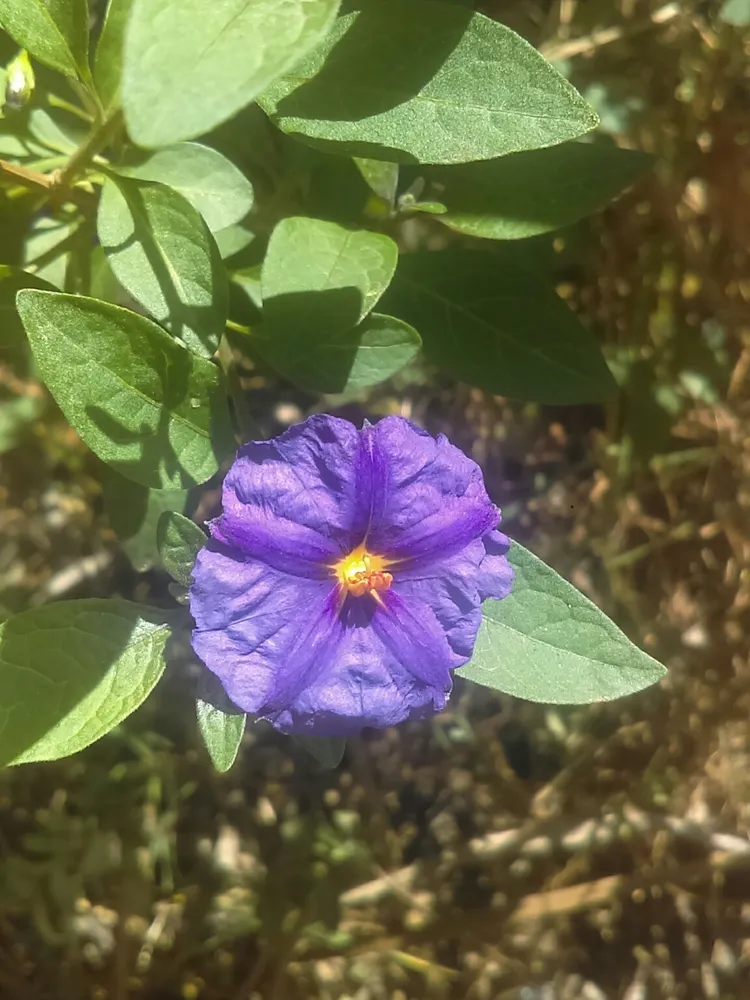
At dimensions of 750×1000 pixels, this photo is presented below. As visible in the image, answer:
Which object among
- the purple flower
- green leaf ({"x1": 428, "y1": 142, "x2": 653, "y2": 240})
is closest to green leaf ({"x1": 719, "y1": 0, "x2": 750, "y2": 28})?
green leaf ({"x1": 428, "y1": 142, "x2": 653, "y2": 240})

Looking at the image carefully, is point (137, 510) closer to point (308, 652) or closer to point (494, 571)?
point (308, 652)

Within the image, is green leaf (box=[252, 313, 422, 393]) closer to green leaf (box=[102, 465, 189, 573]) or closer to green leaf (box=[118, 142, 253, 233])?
green leaf (box=[118, 142, 253, 233])

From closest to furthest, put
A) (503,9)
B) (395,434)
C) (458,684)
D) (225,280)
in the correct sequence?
(395,434) → (225,280) → (503,9) → (458,684)

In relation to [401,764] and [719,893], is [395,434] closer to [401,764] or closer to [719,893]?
[401,764]

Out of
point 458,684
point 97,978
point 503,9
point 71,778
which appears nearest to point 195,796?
point 71,778

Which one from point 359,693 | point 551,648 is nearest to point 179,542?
point 359,693

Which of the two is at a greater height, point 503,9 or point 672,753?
point 503,9

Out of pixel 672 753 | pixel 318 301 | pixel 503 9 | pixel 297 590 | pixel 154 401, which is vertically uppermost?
pixel 503 9
